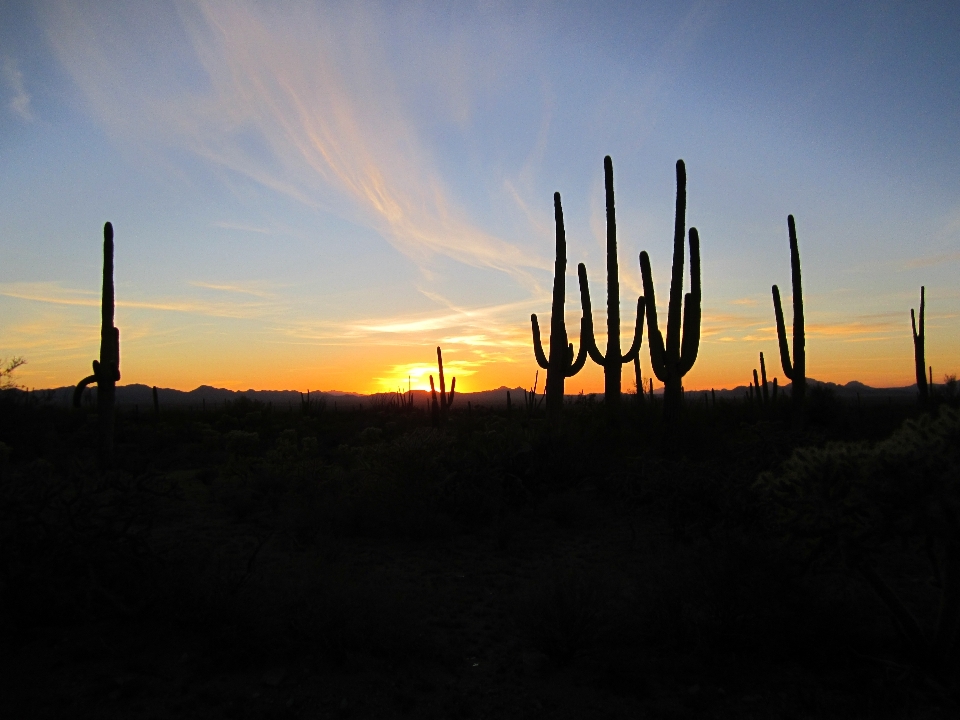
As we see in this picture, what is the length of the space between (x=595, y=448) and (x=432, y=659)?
25.6 feet

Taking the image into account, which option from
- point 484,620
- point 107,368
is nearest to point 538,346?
point 107,368

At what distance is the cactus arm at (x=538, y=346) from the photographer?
1998cm

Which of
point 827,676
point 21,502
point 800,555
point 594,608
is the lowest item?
point 827,676

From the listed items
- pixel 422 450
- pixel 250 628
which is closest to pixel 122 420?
pixel 422 450

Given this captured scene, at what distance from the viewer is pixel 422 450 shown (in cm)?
1023

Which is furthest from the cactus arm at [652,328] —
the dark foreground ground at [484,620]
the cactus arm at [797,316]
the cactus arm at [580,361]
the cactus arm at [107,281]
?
the cactus arm at [107,281]

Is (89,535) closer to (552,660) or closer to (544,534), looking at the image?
(552,660)

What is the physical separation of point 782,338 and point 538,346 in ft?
26.2

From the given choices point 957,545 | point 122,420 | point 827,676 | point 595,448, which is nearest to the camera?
point 957,545

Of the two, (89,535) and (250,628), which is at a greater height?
(89,535)

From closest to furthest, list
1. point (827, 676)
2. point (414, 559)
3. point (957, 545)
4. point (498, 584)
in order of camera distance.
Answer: point (957, 545) < point (827, 676) < point (498, 584) < point (414, 559)

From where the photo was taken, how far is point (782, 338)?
21.5m

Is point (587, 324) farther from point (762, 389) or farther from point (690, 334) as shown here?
point (762, 389)

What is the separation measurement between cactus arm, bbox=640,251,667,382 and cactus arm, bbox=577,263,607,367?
146 centimetres
